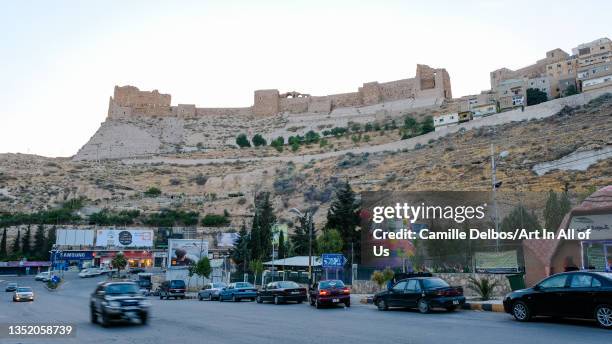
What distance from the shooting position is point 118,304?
13242 mm

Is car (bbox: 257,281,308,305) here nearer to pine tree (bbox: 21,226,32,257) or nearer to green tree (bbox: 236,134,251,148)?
pine tree (bbox: 21,226,32,257)

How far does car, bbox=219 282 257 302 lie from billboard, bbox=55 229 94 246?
4664 centimetres

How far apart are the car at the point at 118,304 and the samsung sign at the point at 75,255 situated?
203ft

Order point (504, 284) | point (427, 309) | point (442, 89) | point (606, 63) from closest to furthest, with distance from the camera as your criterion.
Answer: point (427, 309) → point (504, 284) → point (606, 63) → point (442, 89)

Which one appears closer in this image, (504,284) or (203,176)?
(504,284)

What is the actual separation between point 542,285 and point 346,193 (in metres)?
33.7

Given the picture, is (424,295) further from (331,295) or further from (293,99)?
(293,99)

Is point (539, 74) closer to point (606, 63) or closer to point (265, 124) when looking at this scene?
point (606, 63)

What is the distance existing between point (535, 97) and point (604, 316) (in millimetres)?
94699

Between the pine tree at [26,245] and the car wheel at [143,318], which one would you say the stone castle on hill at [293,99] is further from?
the car wheel at [143,318]

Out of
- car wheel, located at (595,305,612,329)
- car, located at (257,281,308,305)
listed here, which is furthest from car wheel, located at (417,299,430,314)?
car, located at (257,281,308,305)

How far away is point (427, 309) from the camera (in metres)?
16.0

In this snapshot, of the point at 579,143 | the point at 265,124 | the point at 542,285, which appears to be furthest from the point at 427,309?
the point at 265,124

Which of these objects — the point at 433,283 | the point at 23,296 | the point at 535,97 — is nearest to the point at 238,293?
the point at 23,296
